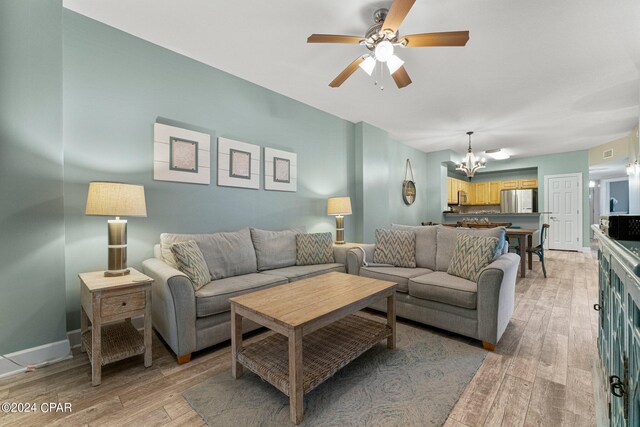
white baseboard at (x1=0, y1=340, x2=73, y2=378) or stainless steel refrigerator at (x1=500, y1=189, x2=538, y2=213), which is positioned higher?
stainless steel refrigerator at (x1=500, y1=189, x2=538, y2=213)

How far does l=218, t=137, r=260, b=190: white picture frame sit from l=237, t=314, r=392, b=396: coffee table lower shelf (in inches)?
76.4

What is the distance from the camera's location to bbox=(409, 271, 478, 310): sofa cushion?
2170 millimetres

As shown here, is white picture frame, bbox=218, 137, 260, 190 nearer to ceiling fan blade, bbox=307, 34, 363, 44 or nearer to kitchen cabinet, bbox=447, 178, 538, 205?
ceiling fan blade, bbox=307, 34, 363, 44

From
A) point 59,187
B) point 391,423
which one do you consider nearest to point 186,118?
point 59,187

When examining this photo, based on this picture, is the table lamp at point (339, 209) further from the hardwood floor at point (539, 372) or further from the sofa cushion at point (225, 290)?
the hardwood floor at point (539, 372)

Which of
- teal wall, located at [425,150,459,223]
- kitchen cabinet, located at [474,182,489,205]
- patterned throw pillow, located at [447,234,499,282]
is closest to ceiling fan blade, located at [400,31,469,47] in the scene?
patterned throw pillow, located at [447,234,499,282]

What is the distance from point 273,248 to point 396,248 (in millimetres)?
1391

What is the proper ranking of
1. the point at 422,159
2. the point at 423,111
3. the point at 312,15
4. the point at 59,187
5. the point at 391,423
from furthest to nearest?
the point at 422,159 → the point at 423,111 → the point at 312,15 → the point at 59,187 → the point at 391,423

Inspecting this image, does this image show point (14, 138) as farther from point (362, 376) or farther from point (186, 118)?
point (362, 376)

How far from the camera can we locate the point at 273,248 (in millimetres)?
3076

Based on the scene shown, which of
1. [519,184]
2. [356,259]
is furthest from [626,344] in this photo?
[519,184]

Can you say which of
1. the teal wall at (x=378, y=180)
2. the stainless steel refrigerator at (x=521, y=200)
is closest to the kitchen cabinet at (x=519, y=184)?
the stainless steel refrigerator at (x=521, y=200)

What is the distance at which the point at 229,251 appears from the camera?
2.67 metres

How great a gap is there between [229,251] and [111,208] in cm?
104
